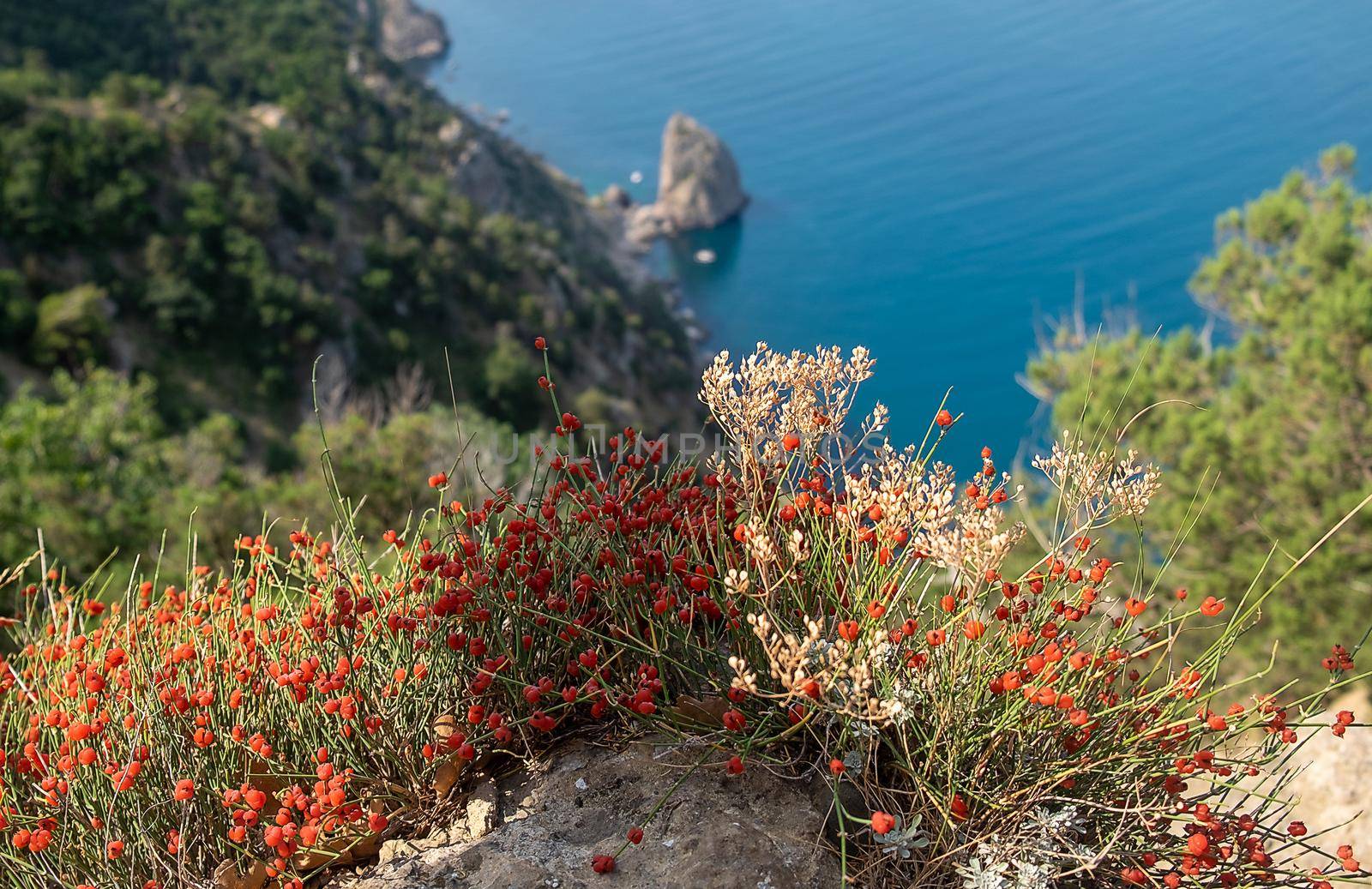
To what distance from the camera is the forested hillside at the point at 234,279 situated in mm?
16109

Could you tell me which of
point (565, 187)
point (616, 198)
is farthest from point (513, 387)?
point (616, 198)

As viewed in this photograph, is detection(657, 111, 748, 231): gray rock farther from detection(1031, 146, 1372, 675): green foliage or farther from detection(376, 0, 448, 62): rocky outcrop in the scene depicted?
detection(1031, 146, 1372, 675): green foliage

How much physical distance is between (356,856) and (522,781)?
40 cm

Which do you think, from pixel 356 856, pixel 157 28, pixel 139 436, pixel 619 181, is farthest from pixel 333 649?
pixel 619 181

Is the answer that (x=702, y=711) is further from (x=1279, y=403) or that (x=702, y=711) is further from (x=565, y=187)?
(x=565, y=187)

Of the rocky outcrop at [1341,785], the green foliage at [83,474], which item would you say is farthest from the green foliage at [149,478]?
the rocky outcrop at [1341,785]

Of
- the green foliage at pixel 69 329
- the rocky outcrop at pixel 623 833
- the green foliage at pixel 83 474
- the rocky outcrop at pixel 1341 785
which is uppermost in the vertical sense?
the rocky outcrop at pixel 623 833

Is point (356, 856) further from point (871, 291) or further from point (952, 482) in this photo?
point (871, 291)

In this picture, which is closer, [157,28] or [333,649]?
[333,649]

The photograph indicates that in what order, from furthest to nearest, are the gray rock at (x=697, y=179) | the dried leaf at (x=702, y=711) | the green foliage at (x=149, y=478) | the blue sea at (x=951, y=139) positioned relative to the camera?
the gray rock at (x=697, y=179) → the blue sea at (x=951, y=139) → the green foliage at (x=149, y=478) → the dried leaf at (x=702, y=711)

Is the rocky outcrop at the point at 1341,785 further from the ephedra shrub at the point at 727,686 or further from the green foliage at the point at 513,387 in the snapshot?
the green foliage at the point at 513,387

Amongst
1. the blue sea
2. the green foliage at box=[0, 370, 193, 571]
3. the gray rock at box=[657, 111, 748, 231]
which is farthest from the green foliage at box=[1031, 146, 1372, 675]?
the gray rock at box=[657, 111, 748, 231]

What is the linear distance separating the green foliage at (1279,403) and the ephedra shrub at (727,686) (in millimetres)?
10416

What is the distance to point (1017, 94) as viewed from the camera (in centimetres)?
7288
